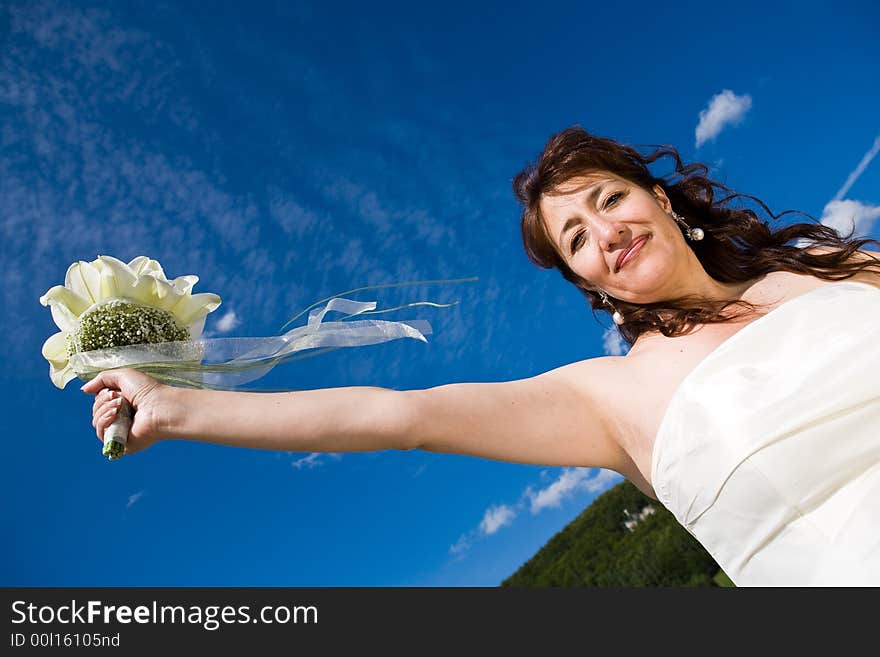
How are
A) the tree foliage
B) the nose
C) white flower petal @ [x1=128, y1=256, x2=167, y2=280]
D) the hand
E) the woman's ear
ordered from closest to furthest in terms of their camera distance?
the hand
white flower petal @ [x1=128, y1=256, x2=167, y2=280]
the nose
the woman's ear
the tree foliage

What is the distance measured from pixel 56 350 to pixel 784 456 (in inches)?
142

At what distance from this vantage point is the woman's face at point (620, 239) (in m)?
4.23

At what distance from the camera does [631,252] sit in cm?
423

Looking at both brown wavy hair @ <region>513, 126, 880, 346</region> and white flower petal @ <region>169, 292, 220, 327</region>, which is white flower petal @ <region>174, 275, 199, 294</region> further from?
brown wavy hair @ <region>513, 126, 880, 346</region>

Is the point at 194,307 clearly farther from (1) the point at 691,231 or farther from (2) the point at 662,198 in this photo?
(1) the point at 691,231

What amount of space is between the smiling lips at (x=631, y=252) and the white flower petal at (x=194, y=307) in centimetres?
231

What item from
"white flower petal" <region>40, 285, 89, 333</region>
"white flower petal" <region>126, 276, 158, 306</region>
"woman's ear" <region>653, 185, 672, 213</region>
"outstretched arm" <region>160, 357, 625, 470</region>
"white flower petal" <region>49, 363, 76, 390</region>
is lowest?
"outstretched arm" <region>160, 357, 625, 470</region>

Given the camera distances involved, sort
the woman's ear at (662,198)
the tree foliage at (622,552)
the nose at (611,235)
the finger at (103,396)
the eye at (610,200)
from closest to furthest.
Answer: the finger at (103,396) → the nose at (611,235) → the eye at (610,200) → the woman's ear at (662,198) → the tree foliage at (622,552)

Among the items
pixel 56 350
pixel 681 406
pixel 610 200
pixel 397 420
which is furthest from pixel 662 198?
pixel 56 350

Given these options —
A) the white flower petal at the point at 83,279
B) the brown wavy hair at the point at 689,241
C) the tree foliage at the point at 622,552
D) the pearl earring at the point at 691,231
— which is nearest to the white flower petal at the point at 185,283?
the white flower petal at the point at 83,279

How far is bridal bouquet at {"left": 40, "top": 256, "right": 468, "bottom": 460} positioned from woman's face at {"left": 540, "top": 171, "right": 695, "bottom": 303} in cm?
99

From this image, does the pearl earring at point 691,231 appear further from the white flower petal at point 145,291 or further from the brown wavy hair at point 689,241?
the white flower petal at point 145,291

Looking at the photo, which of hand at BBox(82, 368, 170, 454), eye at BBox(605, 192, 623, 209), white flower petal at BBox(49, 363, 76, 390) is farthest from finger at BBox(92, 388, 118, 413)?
eye at BBox(605, 192, 623, 209)

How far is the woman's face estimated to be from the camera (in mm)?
Answer: 4230
